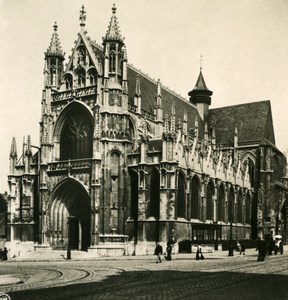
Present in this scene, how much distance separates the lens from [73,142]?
1797 inches

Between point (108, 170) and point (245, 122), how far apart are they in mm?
28429

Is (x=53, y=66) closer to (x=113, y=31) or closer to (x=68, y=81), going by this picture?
(x=68, y=81)

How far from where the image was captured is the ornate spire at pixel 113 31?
43.8 metres

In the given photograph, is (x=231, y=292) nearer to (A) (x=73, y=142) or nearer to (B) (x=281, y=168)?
(A) (x=73, y=142)

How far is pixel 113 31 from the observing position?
44.1 m

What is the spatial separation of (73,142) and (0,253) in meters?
11.5

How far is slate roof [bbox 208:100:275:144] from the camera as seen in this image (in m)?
62.8

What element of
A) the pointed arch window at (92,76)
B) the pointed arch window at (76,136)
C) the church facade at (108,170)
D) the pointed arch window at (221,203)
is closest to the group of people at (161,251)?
the church facade at (108,170)

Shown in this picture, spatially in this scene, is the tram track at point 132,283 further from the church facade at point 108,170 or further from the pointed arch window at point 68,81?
the pointed arch window at point 68,81

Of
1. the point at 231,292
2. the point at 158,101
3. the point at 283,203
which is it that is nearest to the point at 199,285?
the point at 231,292

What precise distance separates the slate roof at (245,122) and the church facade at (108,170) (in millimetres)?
10682

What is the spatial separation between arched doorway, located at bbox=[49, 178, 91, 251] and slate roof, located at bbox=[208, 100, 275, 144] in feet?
82.9

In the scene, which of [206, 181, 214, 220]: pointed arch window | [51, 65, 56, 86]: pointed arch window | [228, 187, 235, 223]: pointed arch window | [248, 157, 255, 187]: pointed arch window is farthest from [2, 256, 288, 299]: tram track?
[248, 157, 255, 187]: pointed arch window

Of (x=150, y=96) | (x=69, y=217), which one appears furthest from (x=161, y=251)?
(x=150, y=96)
